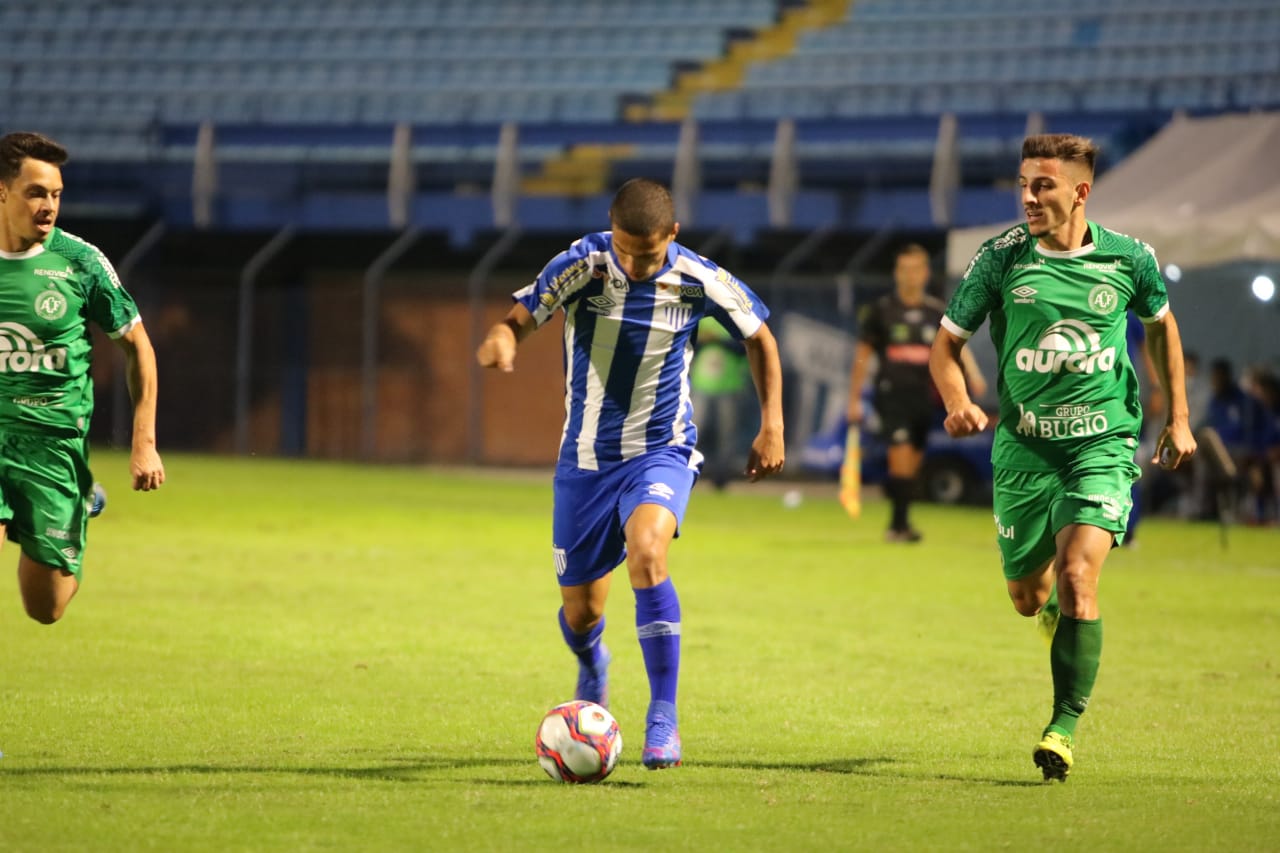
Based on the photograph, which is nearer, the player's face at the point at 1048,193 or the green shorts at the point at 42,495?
the green shorts at the point at 42,495

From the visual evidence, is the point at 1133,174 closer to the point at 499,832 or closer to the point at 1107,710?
the point at 1107,710

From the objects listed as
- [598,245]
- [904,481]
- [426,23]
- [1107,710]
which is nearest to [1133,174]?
[904,481]

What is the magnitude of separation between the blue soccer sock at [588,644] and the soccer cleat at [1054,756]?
172 cm

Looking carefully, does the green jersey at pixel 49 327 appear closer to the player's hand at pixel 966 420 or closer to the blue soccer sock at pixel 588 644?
the blue soccer sock at pixel 588 644

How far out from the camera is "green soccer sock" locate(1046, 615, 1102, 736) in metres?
6.43

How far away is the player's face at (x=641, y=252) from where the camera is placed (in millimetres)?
6570

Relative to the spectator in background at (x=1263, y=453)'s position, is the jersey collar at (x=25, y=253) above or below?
above

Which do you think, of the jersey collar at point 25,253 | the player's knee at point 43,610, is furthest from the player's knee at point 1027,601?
the jersey collar at point 25,253

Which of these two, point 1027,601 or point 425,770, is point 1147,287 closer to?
point 1027,601

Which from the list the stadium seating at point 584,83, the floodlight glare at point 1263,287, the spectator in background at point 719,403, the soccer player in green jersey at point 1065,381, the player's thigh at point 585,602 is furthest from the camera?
the stadium seating at point 584,83

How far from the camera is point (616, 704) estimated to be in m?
8.02

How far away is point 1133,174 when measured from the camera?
19.9 m

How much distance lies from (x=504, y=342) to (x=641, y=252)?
2.02 ft

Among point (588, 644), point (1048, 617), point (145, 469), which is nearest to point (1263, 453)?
point (1048, 617)
